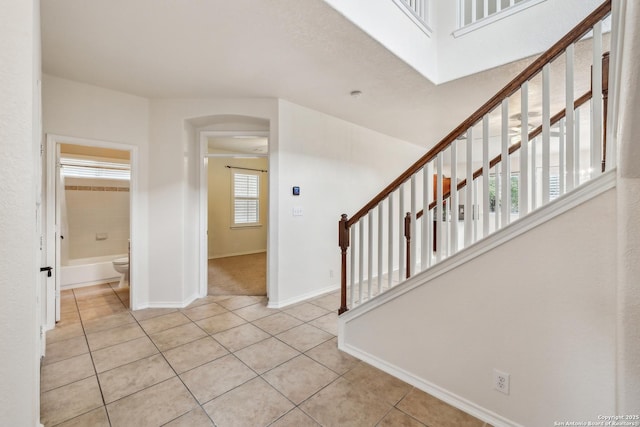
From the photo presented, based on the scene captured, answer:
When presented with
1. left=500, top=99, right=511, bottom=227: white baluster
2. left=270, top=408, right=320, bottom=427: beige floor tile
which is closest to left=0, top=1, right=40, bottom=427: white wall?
left=270, top=408, right=320, bottom=427: beige floor tile

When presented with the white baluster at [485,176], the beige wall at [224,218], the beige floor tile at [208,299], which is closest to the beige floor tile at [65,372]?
the beige floor tile at [208,299]

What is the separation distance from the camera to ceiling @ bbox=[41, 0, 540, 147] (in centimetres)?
181

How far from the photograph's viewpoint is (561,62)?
2.45m

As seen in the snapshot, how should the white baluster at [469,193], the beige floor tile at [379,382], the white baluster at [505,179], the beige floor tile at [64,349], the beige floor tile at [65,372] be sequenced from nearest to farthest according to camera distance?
the white baluster at [505,179] < the white baluster at [469,193] < the beige floor tile at [379,382] < the beige floor tile at [65,372] < the beige floor tile at [64,349]

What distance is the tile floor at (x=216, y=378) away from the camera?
5.32 feet

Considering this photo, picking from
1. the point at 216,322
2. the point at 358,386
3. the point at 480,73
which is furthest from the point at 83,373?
the point at 480,73

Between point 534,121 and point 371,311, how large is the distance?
4.24m

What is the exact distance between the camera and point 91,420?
159 cm

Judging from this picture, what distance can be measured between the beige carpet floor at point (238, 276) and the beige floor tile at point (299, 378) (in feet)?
5.93

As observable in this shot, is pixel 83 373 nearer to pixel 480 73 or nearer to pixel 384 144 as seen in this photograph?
pixel 480 73

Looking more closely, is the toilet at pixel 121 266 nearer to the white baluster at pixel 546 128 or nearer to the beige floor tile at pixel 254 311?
the beige floor tile at pixel 254 311

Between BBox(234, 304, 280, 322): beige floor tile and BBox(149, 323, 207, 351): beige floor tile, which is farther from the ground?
BBox(234, 304, 280, 322): beige floor tile

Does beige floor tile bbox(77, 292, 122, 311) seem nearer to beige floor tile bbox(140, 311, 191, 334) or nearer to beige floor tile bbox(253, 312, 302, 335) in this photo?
beige floor tile bbox(140, 311, 191, 334)

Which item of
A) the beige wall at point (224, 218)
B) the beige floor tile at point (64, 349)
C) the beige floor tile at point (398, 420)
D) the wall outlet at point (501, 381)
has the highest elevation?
the beige wall at point (224, 218)
